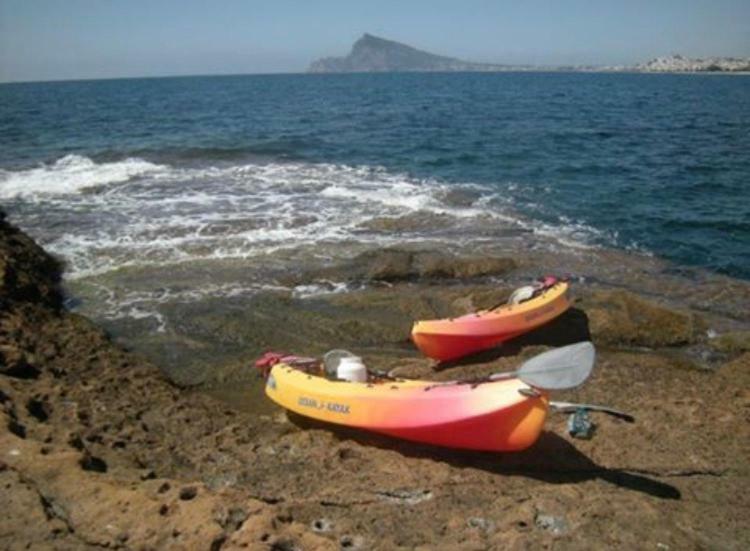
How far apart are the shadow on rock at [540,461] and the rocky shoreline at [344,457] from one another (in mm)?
20

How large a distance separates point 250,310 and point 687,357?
6660 millimetres

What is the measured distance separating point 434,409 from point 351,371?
1.25 meters

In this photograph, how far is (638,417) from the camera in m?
6.43

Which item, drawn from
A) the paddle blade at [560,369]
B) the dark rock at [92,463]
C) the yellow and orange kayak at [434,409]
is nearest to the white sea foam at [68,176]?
the yellow and orange kayak at [434,409]

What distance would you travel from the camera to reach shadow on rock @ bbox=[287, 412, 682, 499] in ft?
17.6

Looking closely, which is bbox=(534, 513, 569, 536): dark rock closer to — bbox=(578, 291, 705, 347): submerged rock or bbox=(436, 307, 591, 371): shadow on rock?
bbox=(436, 307, 591, 371): shadow on rock

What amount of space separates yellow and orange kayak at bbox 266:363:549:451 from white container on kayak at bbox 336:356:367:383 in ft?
0.45

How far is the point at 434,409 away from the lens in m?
5.81

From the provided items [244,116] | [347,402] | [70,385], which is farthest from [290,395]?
[244,116]

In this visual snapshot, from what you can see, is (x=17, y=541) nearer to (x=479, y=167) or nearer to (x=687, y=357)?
(x=687, y=357)

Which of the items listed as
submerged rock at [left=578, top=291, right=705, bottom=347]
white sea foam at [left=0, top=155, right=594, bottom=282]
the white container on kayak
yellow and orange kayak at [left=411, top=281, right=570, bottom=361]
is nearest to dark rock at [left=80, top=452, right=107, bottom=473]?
the white container on kayak

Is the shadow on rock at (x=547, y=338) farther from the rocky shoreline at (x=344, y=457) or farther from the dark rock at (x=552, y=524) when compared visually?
the dark rock at (x=552, y=524)

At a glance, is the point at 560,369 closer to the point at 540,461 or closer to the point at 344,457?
the point at 540,461

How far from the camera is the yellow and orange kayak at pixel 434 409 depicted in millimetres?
5496
